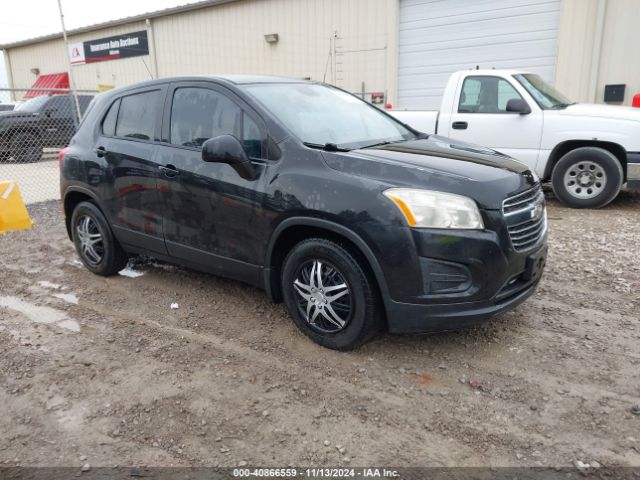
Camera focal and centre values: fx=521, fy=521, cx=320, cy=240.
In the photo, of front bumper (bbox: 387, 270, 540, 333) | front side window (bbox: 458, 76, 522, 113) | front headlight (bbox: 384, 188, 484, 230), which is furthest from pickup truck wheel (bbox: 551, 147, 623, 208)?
front headlight (bbox: 384, 188, 484, 230)

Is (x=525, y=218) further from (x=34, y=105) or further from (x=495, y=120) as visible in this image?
(x=34, y=105)

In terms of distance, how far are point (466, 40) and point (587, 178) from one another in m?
6.08

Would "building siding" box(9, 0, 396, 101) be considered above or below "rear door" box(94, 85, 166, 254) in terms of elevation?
above

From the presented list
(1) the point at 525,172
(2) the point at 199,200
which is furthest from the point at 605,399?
(2) the point at 199,200

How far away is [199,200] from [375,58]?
10.8 m

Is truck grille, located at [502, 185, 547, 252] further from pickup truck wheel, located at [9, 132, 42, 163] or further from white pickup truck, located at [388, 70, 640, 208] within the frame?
pickup truck wheel, located at [9, 132, 42, 163]

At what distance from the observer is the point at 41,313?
4.25 meters

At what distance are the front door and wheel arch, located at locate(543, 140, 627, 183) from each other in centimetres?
523

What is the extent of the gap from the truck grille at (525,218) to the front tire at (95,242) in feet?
11.4

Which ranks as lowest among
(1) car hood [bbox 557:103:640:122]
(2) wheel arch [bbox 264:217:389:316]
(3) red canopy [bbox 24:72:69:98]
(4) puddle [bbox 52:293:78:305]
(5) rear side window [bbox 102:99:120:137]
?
(4) puddle [bbox 52:293:78:305]

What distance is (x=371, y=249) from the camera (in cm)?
306

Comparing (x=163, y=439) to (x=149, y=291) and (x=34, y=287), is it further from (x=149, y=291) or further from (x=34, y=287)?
(x=34, y=287)

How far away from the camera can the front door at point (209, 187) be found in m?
3.59

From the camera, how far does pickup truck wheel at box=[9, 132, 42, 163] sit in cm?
1294
